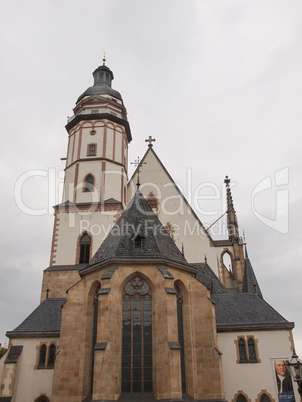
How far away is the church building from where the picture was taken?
16719 millimetres

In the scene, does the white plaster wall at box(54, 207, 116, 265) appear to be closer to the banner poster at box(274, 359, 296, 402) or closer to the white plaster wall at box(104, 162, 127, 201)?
the white plaster wall at box(104, 162, 127, 201)

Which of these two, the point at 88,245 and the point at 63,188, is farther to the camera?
the point at 63,188

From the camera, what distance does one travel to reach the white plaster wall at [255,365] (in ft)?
66.4

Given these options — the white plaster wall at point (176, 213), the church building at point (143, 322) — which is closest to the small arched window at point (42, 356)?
the church building at point (143, 322)

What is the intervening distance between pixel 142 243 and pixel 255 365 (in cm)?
897

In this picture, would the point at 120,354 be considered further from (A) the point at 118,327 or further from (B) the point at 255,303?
(B) the point at 255,303

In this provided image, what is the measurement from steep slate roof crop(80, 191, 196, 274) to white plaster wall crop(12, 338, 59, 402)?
588 cm

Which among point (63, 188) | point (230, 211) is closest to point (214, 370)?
point (230, 211)

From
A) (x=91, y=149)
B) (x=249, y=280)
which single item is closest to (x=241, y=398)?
(x=249, y=280)

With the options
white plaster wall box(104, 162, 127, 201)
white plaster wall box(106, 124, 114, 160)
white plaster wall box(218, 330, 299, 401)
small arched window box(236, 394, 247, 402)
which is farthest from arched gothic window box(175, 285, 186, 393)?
white plaster wall box(106, 124, 114, 160)

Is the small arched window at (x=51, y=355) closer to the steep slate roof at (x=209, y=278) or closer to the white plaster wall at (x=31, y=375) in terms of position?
the white plaster wall at (x=31, y=375)

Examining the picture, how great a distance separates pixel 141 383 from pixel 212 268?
1438cm

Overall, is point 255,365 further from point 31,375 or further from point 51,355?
point 31,375

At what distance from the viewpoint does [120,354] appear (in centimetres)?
1689
